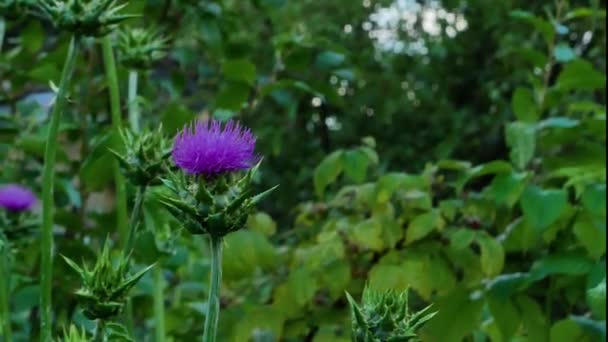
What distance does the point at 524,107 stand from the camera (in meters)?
1.86

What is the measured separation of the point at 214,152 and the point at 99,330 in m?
0.17

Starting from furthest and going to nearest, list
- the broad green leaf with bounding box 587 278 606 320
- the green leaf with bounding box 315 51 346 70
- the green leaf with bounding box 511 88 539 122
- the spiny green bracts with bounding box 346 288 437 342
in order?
the green leaf with bounding box 315 51 346 70
the green leaf with bounding box 511 88 539 122
the broad green leaf with bounding box 587 278 606 320
the spiny green bracts with bounding box 346 288 437 342

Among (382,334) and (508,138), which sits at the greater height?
(508,138)

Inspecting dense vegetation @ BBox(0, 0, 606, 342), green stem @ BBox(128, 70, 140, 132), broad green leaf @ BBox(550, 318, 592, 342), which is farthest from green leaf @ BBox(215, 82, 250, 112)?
broad green leaf @ BBox(550, 318, 592, 342)

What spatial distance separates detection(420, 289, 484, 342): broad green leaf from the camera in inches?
56.2

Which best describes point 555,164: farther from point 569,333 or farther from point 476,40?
point 476,40

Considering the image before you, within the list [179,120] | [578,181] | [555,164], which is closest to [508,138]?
[555,164]

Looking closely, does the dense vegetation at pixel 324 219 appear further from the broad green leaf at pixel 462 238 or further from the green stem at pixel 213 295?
the green stem at pixel 213 295

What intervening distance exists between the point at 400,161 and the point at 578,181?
8.91 ft

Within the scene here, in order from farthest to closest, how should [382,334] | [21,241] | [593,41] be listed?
[593,41]
[21,241]
[382,334]

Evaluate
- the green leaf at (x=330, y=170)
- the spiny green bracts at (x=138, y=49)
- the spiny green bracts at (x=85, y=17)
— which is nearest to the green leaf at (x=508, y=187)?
the green leaf at (x=330, y=170)

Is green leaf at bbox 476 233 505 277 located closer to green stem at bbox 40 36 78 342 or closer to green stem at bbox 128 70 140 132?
green stem at bbox 128 70 140 132

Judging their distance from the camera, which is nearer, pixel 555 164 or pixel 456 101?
pixel 555 164

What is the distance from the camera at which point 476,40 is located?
4258mm
